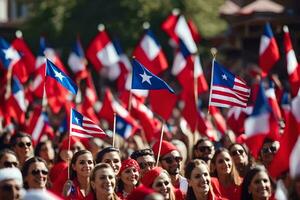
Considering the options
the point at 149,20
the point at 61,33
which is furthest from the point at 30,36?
the point at 149,20

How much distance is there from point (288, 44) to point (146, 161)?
3.77 metres

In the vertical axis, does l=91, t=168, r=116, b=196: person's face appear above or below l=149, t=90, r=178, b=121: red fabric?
below

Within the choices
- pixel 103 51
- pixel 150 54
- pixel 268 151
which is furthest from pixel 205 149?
pixel 103 51

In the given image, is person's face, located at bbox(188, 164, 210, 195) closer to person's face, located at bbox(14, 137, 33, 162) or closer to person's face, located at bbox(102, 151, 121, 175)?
person's face, located at bbox(102, 151, 121, 175)

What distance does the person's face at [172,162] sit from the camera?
1324cm

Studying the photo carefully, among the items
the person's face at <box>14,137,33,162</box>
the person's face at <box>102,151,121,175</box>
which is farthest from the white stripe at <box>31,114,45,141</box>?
the person's face at <box>102,151,121,175</box>

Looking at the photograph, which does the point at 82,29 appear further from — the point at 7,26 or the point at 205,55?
the point at 7,26

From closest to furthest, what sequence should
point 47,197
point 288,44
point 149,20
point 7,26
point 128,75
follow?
1. point 47,197
2. point 288,44
3. point 128,75
4. point 149,20
5. point 7,26

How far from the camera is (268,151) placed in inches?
536

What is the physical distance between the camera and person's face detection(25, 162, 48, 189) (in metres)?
11.6

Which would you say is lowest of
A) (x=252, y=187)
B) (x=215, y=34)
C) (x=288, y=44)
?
(x=252, y=187)

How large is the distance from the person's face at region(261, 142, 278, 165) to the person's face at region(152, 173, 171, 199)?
2.46m

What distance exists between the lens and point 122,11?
130ft

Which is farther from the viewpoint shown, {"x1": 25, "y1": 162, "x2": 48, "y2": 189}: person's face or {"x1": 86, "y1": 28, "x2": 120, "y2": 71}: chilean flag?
{"x1": 86, "y1": 28, "x2": 120, "y2": 71}: chilean flag
